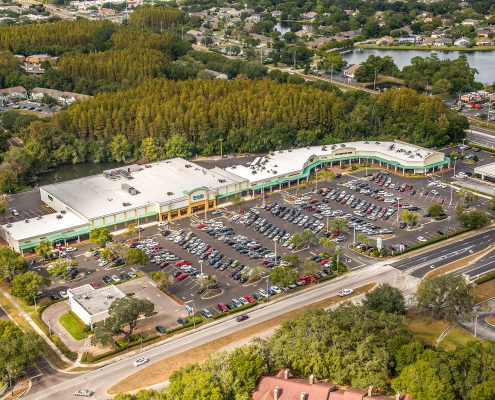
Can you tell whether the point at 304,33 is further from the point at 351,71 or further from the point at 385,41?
the point at 351,71

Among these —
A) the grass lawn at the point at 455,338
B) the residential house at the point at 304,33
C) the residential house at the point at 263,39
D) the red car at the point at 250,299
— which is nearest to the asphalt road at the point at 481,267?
the grass lawn at the point at 455,338

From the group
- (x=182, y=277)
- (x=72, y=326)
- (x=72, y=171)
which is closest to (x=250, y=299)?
(x=182, y=277)

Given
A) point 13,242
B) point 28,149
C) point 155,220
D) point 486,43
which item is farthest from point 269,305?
point 486,43

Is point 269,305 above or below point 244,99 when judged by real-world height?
below

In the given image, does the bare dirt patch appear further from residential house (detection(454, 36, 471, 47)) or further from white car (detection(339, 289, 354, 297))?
residential house (detection(454, 36, 471, 47))

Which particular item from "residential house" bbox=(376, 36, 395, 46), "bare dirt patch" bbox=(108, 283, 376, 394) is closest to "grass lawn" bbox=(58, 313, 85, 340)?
"bare dirt patch" bbox=(108, 283, 376, 394)

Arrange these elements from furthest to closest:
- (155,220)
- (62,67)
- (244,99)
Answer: (62,67)
(244,99)
(155,220)

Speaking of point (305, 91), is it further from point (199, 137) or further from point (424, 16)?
point (424, 16)
